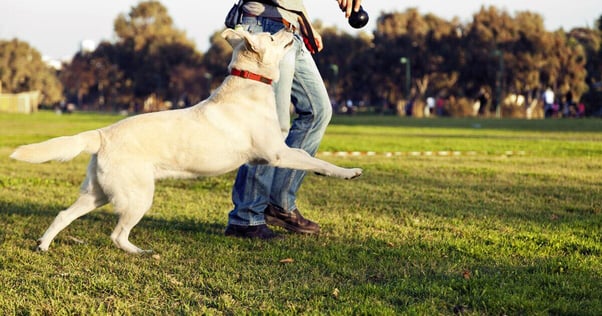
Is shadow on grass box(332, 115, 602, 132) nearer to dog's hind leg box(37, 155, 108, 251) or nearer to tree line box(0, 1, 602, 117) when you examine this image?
tree line box(0, 1, 602, 117)

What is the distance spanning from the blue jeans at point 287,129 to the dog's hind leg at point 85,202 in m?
1.14

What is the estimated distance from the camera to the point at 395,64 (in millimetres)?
71188

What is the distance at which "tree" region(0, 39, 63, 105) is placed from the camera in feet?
295

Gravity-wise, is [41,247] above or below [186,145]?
below

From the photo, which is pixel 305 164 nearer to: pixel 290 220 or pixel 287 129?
pixel 287 129

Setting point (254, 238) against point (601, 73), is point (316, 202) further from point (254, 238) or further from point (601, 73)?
point (601, 73)

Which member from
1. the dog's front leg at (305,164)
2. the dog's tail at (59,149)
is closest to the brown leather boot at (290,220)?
the dog's front leg at (305,164)

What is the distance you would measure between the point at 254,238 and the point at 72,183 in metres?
4.48

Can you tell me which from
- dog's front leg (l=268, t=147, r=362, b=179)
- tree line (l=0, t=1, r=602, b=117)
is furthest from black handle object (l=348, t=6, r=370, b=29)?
tree line (l=0, t=1, r=602, b=117)

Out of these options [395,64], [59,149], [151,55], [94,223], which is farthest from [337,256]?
[151,55]

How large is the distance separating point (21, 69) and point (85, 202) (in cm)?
9362

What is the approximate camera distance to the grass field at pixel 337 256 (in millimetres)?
3623

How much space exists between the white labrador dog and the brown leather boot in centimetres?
85

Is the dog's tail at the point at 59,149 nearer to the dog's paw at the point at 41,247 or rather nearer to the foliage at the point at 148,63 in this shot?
the dog's paw at the point at 41,247
